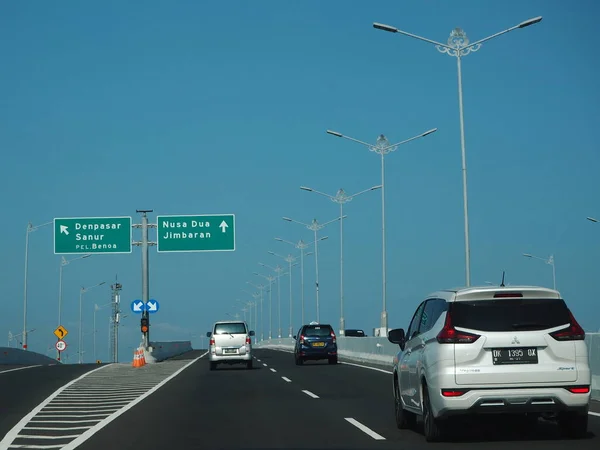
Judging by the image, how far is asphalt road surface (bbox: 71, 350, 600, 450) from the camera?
12625 mm

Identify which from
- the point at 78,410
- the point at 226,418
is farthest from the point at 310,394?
the point at 226,418

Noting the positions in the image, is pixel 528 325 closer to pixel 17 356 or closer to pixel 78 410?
pixel 78 410

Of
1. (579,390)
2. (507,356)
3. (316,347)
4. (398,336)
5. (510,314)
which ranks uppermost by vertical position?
(510,314)

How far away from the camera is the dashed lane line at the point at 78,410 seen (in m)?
13.7

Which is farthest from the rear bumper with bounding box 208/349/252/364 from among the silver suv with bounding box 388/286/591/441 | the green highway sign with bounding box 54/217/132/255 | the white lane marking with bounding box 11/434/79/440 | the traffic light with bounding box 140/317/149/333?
the silver suv with bounding box 388/286/591/441

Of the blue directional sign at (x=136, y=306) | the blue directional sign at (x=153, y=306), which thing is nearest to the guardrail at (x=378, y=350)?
the blue directional sign at (x=153, y=306)

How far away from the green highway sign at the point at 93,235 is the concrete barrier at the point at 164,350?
522cm

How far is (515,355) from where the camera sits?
11.8 m

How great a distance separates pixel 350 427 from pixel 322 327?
28.1 metres

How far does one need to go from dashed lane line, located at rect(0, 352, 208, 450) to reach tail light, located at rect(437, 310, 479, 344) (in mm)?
4626

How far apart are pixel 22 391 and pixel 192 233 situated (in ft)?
86.6

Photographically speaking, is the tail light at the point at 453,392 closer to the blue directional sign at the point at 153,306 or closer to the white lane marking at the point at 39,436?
the white lane marking at the point at 39,436

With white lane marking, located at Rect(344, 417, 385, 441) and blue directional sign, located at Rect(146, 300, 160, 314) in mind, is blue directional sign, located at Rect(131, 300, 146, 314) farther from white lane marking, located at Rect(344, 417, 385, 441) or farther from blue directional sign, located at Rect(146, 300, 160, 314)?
white lane marking, located at Rect(344, 417, 385, 441)

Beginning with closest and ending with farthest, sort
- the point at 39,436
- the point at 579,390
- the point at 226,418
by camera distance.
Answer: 1. the point at 579,390
2. the point at 39,436
3. the point at 226,418
